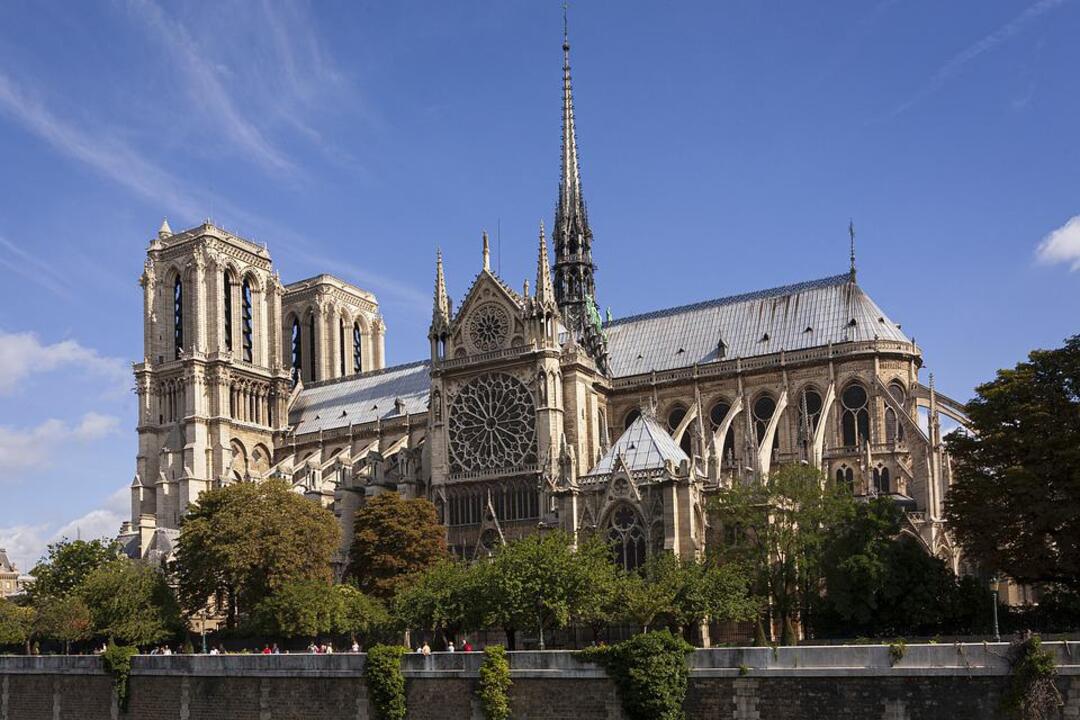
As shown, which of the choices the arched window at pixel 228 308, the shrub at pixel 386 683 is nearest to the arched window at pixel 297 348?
the arched window at pixel 228 308

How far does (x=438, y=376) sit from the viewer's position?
2955 inches

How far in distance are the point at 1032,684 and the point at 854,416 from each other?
4207cm

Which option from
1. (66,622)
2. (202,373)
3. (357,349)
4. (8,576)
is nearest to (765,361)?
(66,622)

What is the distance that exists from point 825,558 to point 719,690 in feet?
49.6

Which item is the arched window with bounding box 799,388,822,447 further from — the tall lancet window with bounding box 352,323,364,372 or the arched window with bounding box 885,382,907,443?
the tall lancet window with bounding box 352,323,364,372

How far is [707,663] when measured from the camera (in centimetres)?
3319

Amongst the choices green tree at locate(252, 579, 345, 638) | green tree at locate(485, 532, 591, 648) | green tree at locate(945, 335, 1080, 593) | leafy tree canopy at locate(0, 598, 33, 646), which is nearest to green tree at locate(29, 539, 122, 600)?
leafy tree canopy at locate(0, 598, 33, 646)

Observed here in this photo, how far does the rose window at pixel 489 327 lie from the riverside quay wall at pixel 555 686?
30418mm

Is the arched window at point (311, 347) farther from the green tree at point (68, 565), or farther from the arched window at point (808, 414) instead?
the arched window at point (808, 414)

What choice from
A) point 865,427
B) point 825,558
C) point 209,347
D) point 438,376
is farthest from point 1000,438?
point 209,347

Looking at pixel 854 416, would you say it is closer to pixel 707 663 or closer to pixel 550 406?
pixel 550 406

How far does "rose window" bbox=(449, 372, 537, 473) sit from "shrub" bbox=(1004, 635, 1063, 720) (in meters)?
43.4

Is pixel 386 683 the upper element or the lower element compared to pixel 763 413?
lower

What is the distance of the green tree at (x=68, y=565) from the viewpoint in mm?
70562
